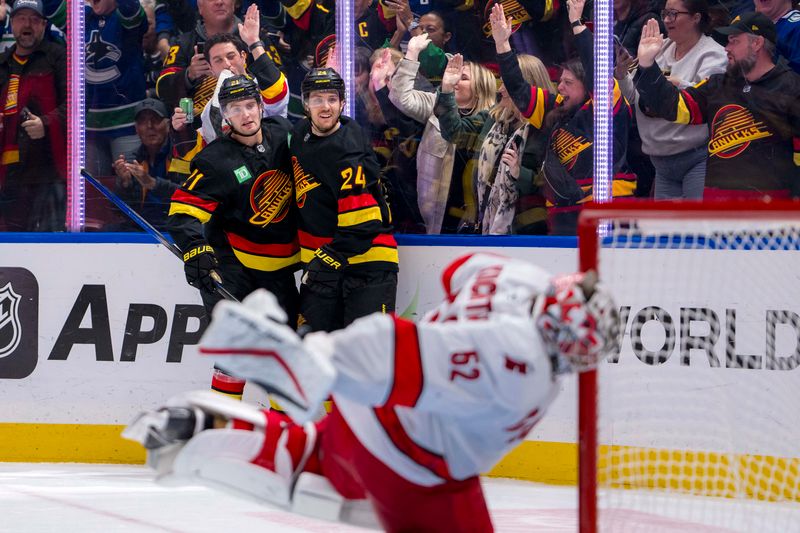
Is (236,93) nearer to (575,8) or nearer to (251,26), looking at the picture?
(251,26)

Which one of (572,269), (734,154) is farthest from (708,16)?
(572,269)

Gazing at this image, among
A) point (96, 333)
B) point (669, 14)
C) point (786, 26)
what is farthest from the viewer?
point (96, 333)

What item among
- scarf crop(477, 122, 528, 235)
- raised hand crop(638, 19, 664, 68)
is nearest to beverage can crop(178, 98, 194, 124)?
scarf crop(477, 122, 528, 235)

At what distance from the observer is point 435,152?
4.70m

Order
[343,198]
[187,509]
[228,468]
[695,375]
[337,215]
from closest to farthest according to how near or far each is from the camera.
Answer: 1. [228,468]
2. [695,375]
3. [187,509]
4. [343,198]
5. [337,215]

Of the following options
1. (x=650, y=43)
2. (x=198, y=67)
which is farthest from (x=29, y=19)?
(x=650, y=43)

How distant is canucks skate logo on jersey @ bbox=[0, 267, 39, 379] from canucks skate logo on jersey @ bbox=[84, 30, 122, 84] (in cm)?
88

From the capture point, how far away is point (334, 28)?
15.8 feet

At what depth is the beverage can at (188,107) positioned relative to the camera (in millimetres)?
4938

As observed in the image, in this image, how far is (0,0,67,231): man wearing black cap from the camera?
199 inches

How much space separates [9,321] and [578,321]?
3445 millimetres

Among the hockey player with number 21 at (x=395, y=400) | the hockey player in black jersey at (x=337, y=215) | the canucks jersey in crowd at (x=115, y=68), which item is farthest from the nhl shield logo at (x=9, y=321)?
the hockey player with number 21 at (x=395, y=400)

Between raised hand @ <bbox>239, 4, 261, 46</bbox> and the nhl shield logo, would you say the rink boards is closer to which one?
the nhl shield logo

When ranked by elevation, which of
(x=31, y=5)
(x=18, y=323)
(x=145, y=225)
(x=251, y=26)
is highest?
(x=31, y=5)
